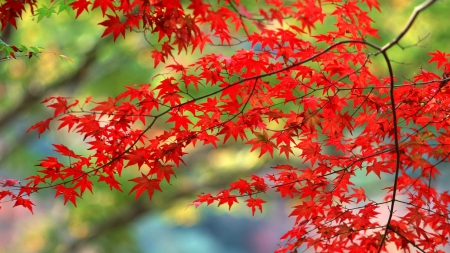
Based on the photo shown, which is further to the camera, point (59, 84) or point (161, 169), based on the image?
point (59, 84)

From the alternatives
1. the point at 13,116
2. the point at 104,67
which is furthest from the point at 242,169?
the point at 13,116

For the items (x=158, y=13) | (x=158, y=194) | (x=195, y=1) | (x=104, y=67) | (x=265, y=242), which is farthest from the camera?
(x=265, y=242)

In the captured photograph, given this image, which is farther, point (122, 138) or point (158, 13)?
point (122, 138)

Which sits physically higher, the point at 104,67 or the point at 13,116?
the point at 104,67

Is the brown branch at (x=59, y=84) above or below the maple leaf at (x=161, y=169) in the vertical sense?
above

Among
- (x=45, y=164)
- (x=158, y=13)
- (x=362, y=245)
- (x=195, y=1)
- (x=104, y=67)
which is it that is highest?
(x=104, y=67)

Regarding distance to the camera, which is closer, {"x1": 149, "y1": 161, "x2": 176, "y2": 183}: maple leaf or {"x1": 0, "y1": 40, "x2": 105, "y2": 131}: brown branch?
{"x1": 149, "y1": 161, "x2": 176, "y2": 183}: maple leaf

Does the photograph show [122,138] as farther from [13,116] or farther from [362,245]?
[13,116]

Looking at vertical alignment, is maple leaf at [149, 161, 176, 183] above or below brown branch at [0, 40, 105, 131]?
below

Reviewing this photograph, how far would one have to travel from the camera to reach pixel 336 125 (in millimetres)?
2197

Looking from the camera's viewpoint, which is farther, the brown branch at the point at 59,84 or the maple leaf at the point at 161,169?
the brown branch at the point at 59,84

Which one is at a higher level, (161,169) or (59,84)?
(59,84)

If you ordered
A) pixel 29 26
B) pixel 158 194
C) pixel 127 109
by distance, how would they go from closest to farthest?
1. pixel 127 109
2. pixel 29 26
3. pixel 158 194

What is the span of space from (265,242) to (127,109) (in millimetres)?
10359
